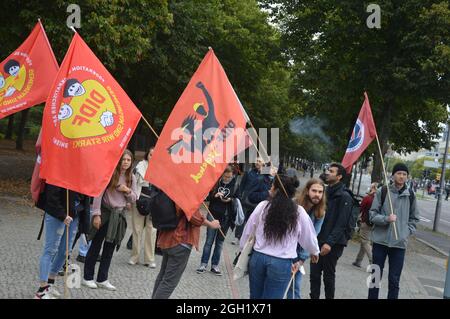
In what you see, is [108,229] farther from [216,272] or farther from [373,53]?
[373,53]

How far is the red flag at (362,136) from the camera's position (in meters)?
7.74

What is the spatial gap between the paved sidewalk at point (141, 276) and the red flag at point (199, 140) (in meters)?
2.04

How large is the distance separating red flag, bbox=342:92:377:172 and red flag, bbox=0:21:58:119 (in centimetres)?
433

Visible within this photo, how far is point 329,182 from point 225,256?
11.1 ft

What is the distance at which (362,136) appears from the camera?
786cm

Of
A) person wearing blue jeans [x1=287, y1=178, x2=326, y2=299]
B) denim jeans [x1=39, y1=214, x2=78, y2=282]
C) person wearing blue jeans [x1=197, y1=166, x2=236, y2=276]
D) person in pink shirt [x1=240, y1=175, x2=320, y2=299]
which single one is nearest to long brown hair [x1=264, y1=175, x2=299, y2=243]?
person in pink shirt [x1=240, y1=175, x2=320, y2=299]

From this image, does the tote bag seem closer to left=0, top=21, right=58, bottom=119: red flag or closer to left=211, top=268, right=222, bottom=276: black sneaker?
left=211, top=268, right=222, bottom=276: black sneaker

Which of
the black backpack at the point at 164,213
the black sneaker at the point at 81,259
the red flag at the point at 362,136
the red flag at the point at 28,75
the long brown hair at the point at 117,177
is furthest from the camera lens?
the red flag at the point at 362,136

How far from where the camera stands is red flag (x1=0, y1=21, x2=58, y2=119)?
6.51 metres

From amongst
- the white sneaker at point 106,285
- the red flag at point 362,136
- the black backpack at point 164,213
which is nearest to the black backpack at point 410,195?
the red flag at point 362,136

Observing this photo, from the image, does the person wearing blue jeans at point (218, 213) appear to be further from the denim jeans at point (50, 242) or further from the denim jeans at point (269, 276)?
the denim jeans at point (269, 276)
